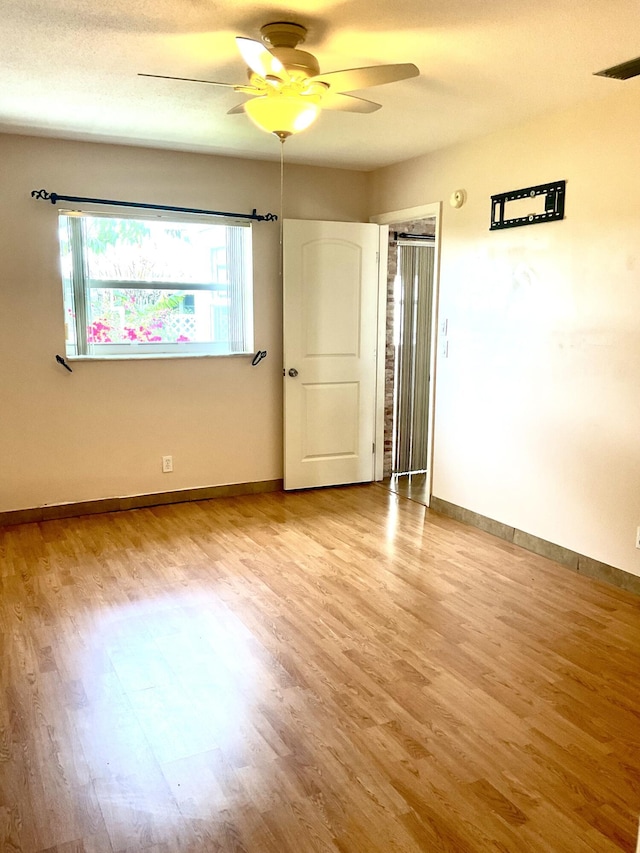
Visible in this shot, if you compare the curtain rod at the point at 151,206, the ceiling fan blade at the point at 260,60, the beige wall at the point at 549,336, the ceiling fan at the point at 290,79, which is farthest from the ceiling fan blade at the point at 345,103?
the curtain rod at the point at 151,206

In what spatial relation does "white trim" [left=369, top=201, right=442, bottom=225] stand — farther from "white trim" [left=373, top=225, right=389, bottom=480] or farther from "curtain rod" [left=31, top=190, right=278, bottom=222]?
"curtain rod" [left=31, top=190, right=278, bottom=222]

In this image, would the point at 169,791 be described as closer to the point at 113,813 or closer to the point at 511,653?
the point at 113,813

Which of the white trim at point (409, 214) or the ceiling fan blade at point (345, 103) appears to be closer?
the ceiling fan blade at point (345, 103)

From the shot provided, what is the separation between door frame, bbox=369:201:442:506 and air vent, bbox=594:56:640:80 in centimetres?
160

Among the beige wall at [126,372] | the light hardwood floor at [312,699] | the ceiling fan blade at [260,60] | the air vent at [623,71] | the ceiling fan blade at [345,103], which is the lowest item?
the light hardwood floor at [312,699]

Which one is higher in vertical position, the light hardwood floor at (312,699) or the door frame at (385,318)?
the door frame at (385,318)

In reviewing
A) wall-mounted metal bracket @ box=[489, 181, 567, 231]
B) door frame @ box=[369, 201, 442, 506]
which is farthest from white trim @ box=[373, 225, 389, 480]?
wall-mounted metal bracket @ box=[489, 181, 567, 231]

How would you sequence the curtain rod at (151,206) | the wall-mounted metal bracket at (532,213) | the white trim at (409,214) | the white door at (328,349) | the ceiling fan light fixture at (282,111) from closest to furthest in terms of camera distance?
the ceiling fan light fixture at (282,111) < the wall-mounted metal bracket at (532,213) < the curtain rod at (151,206) < the white trim at (409,214) < the white door at (328,349)

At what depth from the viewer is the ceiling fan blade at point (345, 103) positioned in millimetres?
2666

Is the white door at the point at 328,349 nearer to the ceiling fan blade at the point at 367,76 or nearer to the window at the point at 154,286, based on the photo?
the window at the point at 154,286

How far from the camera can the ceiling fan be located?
237cm

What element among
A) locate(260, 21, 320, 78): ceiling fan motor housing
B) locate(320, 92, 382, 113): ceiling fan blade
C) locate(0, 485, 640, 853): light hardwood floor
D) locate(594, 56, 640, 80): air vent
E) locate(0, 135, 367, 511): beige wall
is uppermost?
locate(594, 56, 640, 80): air vent

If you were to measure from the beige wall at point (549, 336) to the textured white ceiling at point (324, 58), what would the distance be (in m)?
0.26

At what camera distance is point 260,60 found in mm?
2359
